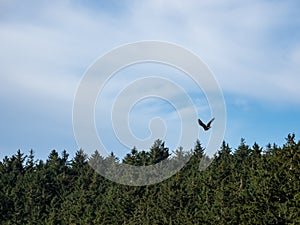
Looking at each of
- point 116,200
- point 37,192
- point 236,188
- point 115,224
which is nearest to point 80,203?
point 116,200

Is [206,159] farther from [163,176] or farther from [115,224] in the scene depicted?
[115,224]

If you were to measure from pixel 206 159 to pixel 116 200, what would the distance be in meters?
34.1

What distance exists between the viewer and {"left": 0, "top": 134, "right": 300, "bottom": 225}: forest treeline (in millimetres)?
51344

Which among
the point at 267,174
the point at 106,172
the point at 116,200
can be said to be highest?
the point at 106,172

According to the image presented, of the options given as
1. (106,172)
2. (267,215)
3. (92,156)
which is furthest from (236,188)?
(92,156)

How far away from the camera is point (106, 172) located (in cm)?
11600

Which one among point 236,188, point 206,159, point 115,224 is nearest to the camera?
point 236,188

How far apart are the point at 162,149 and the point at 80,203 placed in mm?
30574

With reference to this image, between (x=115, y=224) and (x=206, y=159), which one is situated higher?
(x=206, y=159)

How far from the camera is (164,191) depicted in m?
77.0

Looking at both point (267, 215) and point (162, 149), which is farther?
point (162, 149)

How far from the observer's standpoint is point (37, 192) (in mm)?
103375

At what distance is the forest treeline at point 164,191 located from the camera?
2021 inches

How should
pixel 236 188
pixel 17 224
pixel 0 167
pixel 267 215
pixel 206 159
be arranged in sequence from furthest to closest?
pixel 0 167 → pixel 206 159 → pixel 17 224 → pixel 236 188 → pixel 267 215
